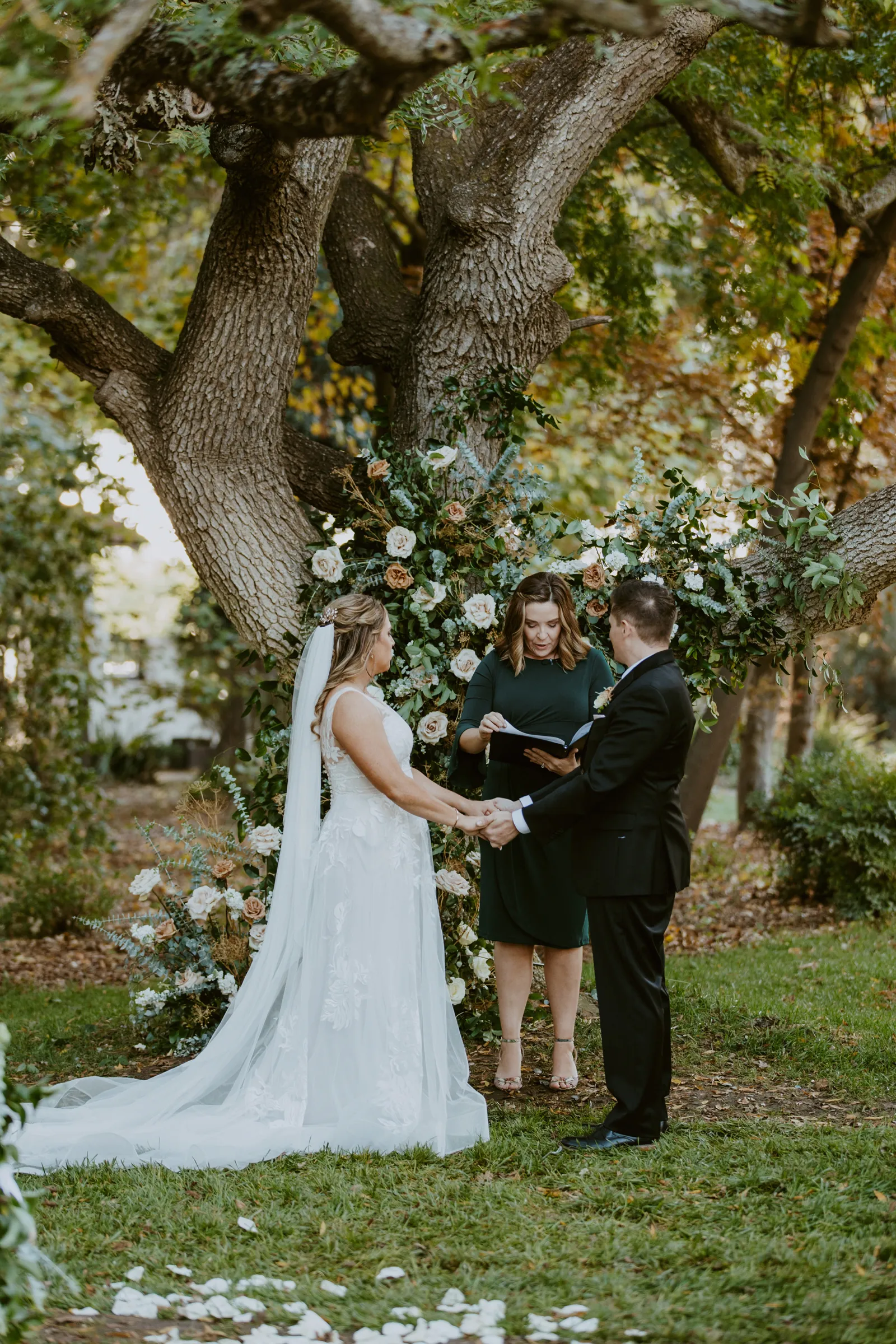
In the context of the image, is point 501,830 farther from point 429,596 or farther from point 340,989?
point 429,596

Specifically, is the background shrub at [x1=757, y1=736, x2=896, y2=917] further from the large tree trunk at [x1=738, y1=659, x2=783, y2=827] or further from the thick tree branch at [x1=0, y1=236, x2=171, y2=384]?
the thick tree branch at [x1=0, y1=236, x2=171, y2=384]

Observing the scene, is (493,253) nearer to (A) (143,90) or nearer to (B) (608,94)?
(B) (608,94)

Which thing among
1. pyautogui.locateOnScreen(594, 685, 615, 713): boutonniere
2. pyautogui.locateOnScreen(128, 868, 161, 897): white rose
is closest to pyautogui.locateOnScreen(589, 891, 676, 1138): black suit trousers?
pyautogui.locateOnScreen(594, 685, 615, 713): boutonniere

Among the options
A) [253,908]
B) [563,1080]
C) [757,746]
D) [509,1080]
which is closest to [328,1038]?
[509,1080]

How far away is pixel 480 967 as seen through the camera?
5828 millimetres

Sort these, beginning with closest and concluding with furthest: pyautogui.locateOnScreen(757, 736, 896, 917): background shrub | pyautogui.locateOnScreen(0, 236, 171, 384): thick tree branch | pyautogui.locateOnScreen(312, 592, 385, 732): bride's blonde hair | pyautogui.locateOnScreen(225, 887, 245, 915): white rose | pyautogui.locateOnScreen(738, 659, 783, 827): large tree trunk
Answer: pyautogui.locateOnScreen(312, 592, 385, 732): bride's blonde hair → pyautogui.locateOnScreen(225, 887, 245, 915): white rose → pyautogui.locateOnScreen(0, 236, 171, 384): thick tree branch → pyautogui.locateOnScreen(757, 736, 896, 917): background shrub → pyautogui.locateOnScreen(738, 659, 783, 827): large tree trunk

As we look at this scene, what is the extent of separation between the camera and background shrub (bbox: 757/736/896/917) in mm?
9141

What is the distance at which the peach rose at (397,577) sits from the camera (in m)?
5.49

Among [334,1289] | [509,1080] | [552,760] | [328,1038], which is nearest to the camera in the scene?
[334,1289]

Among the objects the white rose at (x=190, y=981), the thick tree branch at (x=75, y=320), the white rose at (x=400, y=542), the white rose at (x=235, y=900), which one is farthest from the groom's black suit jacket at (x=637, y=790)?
the thick tree branch at (x=75, y=320)

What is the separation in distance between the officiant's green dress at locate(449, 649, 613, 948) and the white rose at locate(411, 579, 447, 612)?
1.43 ft

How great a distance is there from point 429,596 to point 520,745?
0.89m

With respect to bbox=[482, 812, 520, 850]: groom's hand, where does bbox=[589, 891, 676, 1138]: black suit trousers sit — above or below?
below

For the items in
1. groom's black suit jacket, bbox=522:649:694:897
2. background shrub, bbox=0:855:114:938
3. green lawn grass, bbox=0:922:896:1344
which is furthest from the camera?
background shrub, bbox=0:855:114:938
